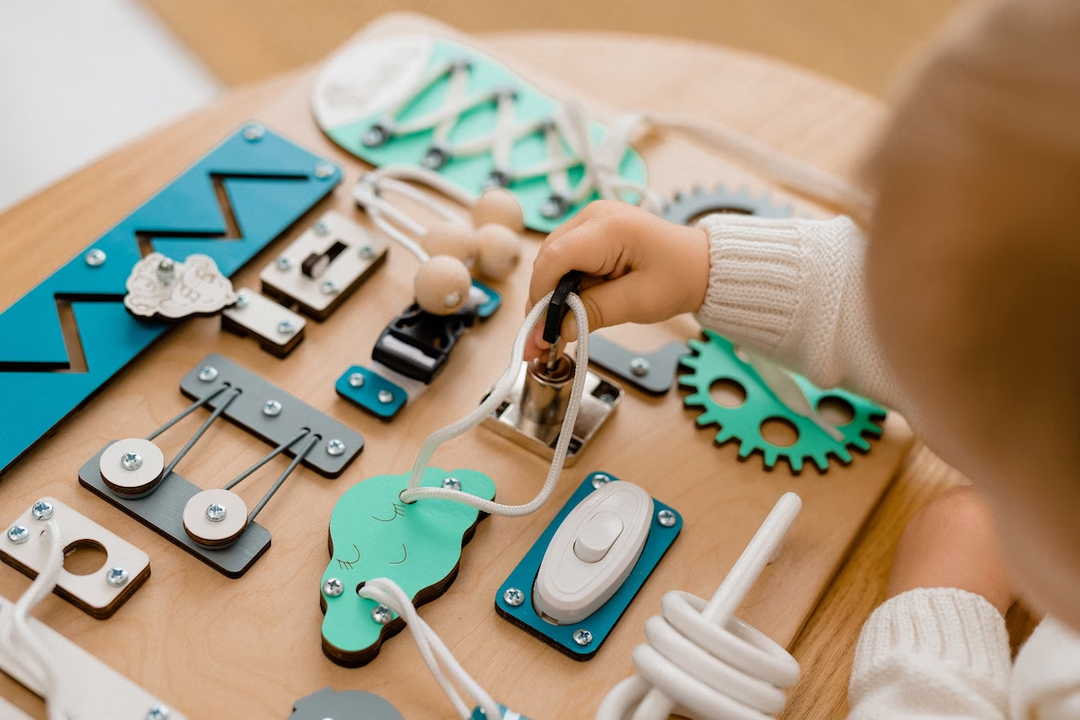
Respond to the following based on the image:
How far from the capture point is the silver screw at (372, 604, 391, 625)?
59 centimetres

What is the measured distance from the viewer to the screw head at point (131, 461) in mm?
632

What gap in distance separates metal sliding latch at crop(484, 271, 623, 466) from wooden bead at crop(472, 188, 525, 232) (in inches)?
5.4

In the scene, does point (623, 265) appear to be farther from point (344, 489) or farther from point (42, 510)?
point (42, 510)

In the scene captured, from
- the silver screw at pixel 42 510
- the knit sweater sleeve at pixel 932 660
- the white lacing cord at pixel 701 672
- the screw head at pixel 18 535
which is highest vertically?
the knit sweater sleeve at pixel 932 660

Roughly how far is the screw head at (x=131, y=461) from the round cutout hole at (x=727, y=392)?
384 mm

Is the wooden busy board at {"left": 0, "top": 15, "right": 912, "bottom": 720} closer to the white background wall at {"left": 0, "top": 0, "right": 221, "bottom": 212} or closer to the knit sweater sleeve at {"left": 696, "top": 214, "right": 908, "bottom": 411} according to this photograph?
the knit sweater sleeve at {"left": 696, "top": 214, "right": 908, "bottom": 411}

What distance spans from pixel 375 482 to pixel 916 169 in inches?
14.6

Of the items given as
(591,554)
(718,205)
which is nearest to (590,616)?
(591,554)

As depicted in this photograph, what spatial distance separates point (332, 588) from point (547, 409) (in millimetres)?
185

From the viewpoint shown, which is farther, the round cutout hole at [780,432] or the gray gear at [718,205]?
the gray gear at [718,205]

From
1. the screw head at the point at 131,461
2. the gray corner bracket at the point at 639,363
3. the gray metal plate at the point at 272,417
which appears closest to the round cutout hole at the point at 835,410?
the gray corner bracket at the point at 639,363

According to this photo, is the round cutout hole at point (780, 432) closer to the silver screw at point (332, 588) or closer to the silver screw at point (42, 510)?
the silver screw at point (332, 588)

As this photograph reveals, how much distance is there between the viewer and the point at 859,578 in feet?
2.22

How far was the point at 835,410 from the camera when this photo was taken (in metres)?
0.77
